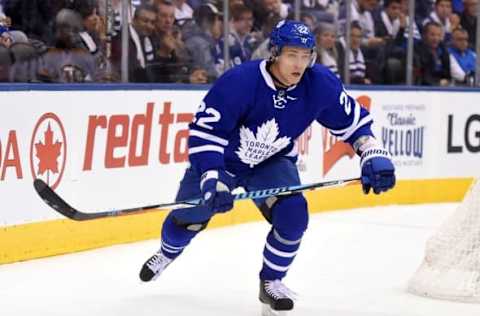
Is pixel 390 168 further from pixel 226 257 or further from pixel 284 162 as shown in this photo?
pixel 226 257

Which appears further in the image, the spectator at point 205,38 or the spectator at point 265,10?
the spectator at point 265,10

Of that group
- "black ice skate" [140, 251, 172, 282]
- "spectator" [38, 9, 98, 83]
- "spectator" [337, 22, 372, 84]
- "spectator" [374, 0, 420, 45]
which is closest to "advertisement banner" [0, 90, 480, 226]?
"spectator" [38, 9, 98, 83]

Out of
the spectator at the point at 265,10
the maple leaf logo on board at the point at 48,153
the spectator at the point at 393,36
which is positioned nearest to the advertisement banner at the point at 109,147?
the maple leaf logo on board at the point at 48,153

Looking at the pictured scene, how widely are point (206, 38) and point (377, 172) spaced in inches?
139

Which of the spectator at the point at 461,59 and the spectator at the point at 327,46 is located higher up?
the spectator at the point at 327,46

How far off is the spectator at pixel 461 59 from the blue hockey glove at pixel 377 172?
5.34 m

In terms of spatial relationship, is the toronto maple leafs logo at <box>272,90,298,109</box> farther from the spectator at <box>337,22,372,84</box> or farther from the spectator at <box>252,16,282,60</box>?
the spectator at <box>337,22,372,84</box>

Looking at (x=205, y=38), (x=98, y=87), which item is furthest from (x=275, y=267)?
(x=205, y=38)

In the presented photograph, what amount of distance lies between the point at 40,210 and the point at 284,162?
5.99ft

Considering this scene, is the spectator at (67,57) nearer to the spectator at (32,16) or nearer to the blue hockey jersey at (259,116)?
the spectator at (32,16)

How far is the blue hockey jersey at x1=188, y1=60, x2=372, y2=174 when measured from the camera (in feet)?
13.0

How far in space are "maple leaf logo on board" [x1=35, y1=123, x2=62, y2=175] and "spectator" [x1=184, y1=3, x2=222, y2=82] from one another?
1.78m

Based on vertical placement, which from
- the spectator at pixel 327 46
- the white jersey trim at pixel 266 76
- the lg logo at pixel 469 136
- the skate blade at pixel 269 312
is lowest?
the lg logo at pixel 469 136

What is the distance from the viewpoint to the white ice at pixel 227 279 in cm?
445
